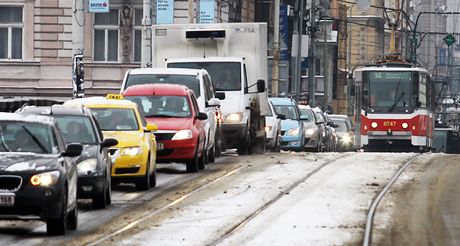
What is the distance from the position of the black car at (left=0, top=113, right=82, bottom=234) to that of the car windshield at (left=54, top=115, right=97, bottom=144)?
3298 millimetres

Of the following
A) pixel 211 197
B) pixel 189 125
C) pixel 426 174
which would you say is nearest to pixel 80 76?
pixel 189 125

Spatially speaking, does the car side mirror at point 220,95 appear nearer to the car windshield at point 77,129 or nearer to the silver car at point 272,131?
the silver car at point 272,131

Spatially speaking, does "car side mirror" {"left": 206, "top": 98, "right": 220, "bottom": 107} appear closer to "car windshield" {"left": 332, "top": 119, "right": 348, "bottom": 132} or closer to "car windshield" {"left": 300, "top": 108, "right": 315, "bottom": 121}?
"car windshield" {"left": 300, "top": 108, "right": 315, "bottom": 121}

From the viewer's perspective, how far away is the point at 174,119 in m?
29.0

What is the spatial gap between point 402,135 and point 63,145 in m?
34.2

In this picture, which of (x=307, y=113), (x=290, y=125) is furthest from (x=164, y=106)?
(x=307, y=113)

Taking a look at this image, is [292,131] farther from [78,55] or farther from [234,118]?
[78,55]

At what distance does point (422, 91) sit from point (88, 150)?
32.8m

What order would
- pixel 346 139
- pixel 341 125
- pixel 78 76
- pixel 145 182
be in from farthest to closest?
1. pixel 341 125
2. pixel 346 139
3. pixel 78 76
4. pixel 145 182

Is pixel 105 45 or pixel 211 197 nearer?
pixel 211 197

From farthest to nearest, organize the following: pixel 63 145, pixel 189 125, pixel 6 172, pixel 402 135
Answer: pixel 402 135 → pixel 189 125 → pixel 63 145 → pixel 6 172

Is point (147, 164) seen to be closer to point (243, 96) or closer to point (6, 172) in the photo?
point (6, 172)

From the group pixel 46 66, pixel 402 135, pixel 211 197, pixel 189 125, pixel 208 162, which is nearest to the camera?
pixel 211 197

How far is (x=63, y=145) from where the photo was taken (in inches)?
696
